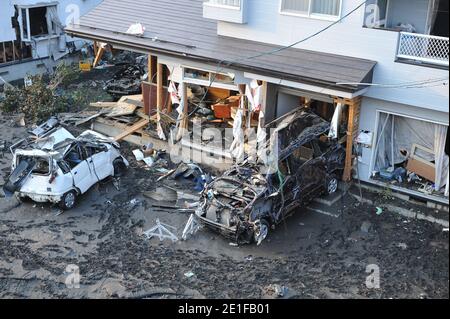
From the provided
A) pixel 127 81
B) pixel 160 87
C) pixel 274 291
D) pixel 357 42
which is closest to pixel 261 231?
pixel 274 291

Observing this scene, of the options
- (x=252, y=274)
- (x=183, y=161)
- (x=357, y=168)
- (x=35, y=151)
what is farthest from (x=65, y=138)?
(x=357, y=168)

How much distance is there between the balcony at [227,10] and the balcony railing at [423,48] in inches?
192

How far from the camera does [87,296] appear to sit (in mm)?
13016

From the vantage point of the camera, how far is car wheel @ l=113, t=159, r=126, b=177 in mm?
18531

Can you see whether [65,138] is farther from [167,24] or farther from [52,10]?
[52,10]

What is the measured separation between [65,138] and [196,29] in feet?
18.2

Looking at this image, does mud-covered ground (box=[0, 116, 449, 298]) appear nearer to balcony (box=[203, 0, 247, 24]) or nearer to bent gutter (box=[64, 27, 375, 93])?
bent gutter (box=[64, 27, 375, 93])

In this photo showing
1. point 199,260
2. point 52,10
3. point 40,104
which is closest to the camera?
point 199,260

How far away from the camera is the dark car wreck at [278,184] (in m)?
14.7

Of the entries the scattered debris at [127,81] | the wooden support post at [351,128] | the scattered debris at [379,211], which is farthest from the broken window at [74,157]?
the scattered debris at [379,211]

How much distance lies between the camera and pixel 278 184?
50.2 feet

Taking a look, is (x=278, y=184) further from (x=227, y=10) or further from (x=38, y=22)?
(x=38, y=22)

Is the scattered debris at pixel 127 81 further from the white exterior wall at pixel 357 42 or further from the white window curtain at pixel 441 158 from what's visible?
the white window curtain at pixel 441 158

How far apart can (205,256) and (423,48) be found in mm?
7616
